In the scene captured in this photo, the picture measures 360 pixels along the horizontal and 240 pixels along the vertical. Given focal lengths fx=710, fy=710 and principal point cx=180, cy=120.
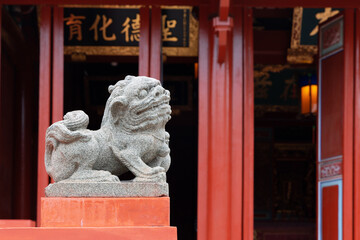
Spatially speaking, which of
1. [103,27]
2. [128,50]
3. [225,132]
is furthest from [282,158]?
[225,132]

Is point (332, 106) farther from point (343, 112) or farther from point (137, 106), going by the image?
point (137, 106)

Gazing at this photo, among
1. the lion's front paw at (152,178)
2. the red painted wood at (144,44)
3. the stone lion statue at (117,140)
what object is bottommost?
the lion's front paw at (152,178)

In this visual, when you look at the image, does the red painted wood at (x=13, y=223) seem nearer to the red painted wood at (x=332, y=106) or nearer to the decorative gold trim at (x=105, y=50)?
the decorative gold trim at (x=105, y=50)

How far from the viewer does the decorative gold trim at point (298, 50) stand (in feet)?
29.6

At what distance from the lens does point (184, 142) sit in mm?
12234

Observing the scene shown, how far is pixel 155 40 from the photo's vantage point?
24.0ft

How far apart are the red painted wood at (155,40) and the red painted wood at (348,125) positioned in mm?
1952

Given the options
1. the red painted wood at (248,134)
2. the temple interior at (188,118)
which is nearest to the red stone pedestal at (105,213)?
the red painted wood at (248,134)

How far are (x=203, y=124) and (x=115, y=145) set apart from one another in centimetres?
286

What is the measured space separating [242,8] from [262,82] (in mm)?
4373

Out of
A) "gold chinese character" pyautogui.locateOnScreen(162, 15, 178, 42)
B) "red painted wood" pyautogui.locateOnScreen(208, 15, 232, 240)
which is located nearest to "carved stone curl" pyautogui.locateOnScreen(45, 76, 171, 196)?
"red painted wood" pyautogui.locateOnScreen(208, 15, 232, 240)

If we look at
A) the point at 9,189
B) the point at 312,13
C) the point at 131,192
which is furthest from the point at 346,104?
the point at 9,189

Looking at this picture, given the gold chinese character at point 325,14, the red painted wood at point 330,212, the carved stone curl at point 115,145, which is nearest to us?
the carved stone curl at point 115,145

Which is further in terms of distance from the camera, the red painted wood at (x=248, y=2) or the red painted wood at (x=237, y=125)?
the red painted wood at (x=248, y=2)
